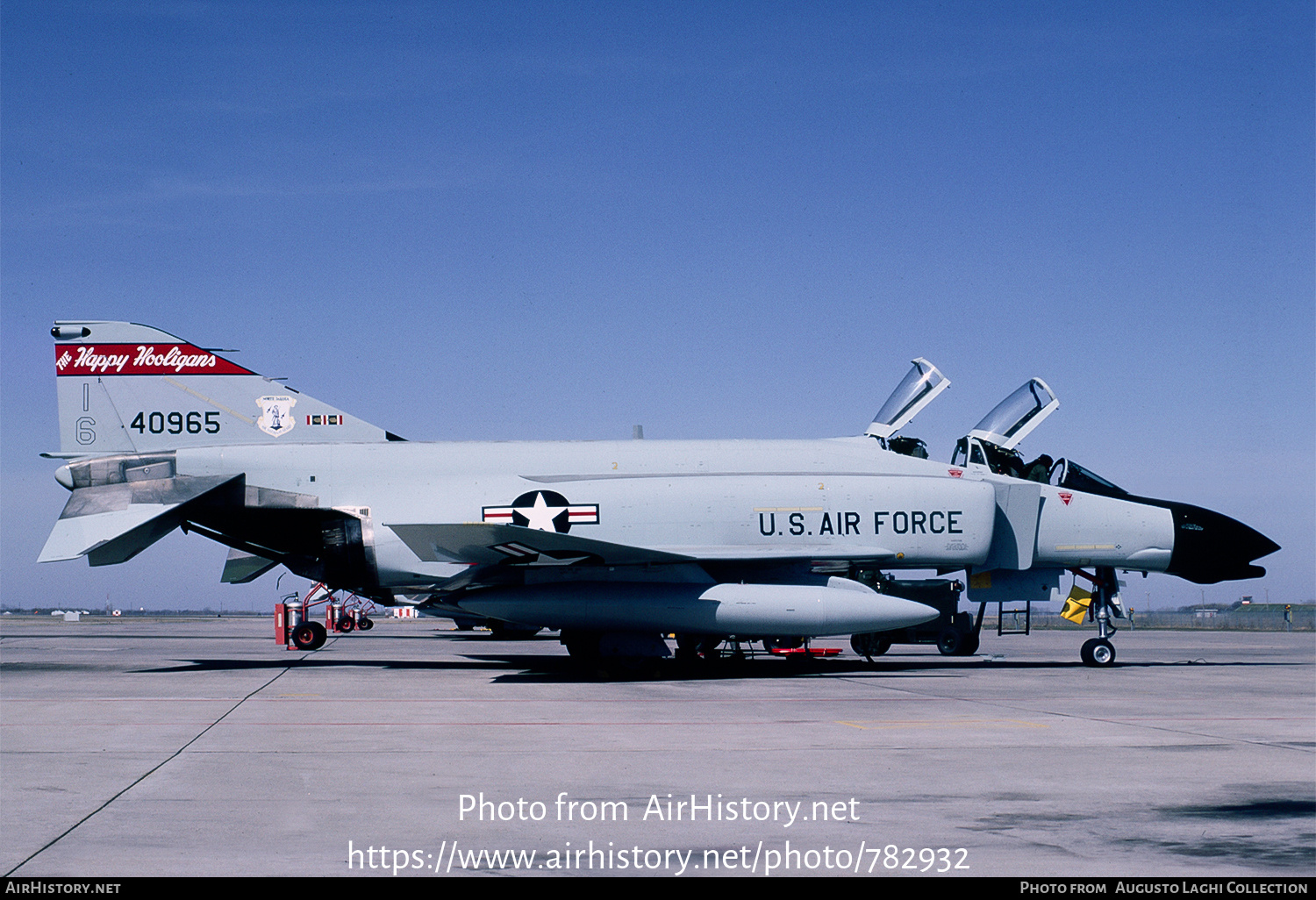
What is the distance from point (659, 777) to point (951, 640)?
49.9 ft

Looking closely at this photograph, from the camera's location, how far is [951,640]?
2141 cm

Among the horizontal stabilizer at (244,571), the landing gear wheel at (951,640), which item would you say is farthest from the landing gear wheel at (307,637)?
the landing gear wheel at (951,640)

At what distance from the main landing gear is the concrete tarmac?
114 inches

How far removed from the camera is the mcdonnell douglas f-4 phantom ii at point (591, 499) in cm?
1694

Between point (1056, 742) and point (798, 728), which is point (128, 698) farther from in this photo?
point (1056, 742)

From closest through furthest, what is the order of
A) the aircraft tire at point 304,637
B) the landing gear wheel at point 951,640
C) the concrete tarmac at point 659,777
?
1. the concrete tarmac at point 659,777
2. the landing gear wheel at point 951,640
3. the aircraft tire at point 304,637

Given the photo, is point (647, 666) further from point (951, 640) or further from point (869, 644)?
point (951, 640)

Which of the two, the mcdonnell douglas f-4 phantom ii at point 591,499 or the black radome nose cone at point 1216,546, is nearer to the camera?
the mcdonnell douglas f-4 phantom ii at point 591,499

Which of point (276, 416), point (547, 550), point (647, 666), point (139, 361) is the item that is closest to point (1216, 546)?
point (647, 666)

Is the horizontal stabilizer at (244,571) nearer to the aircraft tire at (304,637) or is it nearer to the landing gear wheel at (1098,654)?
the aircraft tire at (304,637)

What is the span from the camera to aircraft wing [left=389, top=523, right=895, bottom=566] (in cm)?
1477

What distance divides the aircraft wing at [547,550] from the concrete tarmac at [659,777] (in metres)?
1.82

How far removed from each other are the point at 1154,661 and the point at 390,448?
14.7m

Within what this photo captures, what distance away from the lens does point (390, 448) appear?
716 inches
